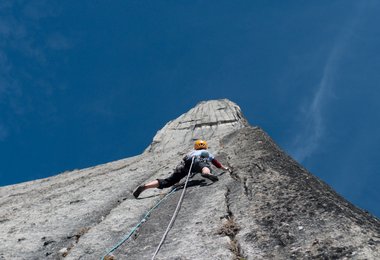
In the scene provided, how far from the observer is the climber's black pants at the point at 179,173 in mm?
9891

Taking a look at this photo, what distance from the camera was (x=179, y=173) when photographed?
10227mm

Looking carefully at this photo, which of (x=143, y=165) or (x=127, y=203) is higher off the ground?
(x=143, y=165)

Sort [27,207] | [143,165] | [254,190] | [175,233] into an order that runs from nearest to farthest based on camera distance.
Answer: [175,233]
[254,190]
[27,207]
[143,165]

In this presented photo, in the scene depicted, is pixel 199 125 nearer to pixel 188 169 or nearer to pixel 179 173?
pixel 188 169

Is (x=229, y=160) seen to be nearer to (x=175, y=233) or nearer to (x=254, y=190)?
(x=254, y=190)

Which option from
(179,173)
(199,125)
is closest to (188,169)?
(179,173)

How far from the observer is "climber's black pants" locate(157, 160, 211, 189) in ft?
32.4

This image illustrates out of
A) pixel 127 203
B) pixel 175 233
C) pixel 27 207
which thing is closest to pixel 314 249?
pixel 175 233

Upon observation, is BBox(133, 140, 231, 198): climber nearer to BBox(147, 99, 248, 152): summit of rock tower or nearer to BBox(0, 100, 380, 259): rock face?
BBox(0, 100, 380, 259): rock face

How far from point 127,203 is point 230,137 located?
20.2ft

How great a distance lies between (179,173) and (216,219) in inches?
136

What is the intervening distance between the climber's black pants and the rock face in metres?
0.18

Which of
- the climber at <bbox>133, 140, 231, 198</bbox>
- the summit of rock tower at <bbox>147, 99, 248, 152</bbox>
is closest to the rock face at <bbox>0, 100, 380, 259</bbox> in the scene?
the climber at <bbox>133, 140, 231, 198</bbox>

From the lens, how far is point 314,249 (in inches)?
209
